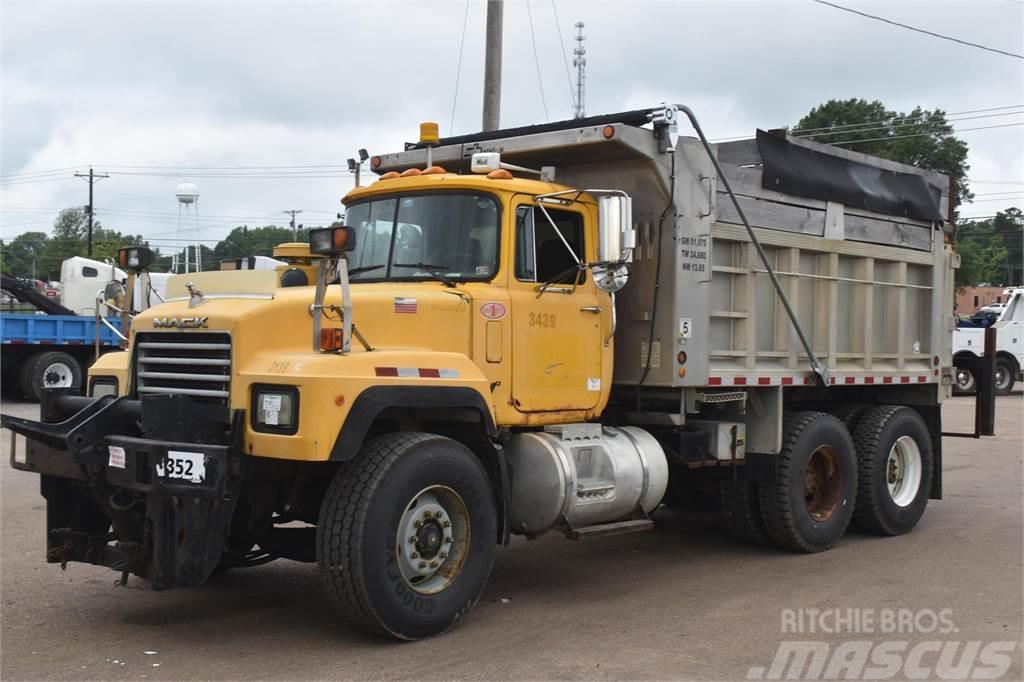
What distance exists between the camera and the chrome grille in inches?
241

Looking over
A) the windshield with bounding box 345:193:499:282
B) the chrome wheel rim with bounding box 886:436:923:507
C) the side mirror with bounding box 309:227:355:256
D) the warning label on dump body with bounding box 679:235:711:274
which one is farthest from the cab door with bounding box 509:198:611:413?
the chrome wheel rim with bounding box 886:436:923:507

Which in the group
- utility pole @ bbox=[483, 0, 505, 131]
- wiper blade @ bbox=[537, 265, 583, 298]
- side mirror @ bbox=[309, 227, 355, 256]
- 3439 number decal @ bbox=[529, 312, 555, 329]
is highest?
utility pole @ bbox=[483, 0, 505, 131]

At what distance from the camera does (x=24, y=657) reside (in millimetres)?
5828

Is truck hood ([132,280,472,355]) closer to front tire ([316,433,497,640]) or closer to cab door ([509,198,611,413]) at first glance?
cab door ([509,198,611,413])

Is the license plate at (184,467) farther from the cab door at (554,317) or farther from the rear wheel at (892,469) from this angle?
the rear wheel at (892,469)

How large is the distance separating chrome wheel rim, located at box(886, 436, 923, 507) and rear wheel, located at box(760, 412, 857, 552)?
3.07 feet

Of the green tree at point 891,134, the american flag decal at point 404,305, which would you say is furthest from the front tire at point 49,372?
the green tree at point 891,134

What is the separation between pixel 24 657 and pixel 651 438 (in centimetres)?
440

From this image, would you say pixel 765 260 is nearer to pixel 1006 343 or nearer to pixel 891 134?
pixel 1006 343

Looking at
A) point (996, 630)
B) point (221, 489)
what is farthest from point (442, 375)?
point (996, 630)

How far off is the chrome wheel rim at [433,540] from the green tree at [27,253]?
324 feet

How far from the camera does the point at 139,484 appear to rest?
5.73 m

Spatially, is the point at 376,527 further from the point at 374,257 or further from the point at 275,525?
the point at 374,257

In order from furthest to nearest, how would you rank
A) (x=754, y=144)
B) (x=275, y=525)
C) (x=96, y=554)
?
(x=754, y=144) → (x=275, y=525) → (x=96, y=554)
